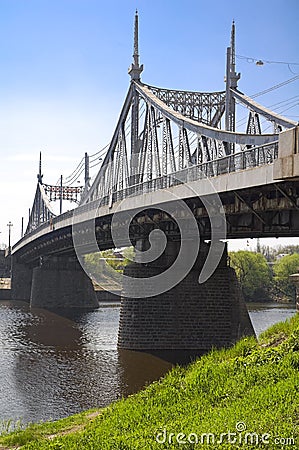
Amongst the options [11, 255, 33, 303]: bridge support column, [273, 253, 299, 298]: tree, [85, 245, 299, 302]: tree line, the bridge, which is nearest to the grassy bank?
the bridge

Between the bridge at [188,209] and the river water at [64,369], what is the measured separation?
2820 millimetres

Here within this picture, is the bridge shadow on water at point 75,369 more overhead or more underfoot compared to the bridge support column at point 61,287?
more underfoot

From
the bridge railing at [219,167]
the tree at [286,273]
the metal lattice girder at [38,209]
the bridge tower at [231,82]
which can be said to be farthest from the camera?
Answer: the metal lattice girder at [38,209]

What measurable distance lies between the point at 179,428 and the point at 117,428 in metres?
1.21

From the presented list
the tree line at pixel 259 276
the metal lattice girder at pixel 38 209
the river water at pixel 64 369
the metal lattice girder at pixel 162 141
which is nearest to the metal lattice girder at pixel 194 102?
the metal lattice girder at pixel 162 141

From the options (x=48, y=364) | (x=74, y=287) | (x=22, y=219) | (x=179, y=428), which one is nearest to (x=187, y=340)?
(x=48, y=364)

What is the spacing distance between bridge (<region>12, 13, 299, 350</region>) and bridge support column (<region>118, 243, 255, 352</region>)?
4cm

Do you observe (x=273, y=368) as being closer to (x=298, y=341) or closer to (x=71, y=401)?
(x=298, y=341)

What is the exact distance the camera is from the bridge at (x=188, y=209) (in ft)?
63.7

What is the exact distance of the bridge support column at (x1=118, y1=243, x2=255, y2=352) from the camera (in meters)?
28.3

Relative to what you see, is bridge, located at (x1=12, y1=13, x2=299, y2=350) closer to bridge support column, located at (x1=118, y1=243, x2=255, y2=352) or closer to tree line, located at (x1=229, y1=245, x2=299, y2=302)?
bridge support column, located at (x1=118, y1=243, x2=255, y2=352)

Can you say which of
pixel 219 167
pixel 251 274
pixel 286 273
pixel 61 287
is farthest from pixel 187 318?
pixel 286 273

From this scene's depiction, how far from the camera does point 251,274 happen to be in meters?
73.1

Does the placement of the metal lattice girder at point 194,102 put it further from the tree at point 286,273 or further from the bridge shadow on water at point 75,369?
the tree at point 286,273
